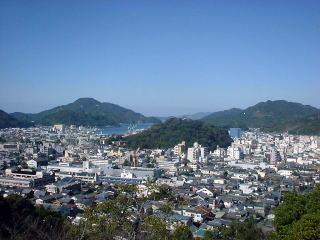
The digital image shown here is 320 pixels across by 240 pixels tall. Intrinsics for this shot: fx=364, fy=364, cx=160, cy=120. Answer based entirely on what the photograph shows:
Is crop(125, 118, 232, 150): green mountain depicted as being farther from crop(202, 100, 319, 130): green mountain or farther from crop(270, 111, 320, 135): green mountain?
crop(202, 100, 319, 130): green mountain

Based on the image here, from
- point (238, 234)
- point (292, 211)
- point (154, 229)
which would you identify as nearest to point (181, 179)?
point (238, 234)

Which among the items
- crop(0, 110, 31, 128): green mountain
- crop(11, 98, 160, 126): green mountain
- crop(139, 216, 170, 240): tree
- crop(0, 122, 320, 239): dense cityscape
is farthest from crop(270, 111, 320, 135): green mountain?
crop(139, 216, 170, 240): tree

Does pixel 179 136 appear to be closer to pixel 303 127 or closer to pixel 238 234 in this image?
pixel 303 127

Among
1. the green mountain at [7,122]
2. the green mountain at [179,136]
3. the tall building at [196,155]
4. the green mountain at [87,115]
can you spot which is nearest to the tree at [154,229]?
the tall building at [196,155]

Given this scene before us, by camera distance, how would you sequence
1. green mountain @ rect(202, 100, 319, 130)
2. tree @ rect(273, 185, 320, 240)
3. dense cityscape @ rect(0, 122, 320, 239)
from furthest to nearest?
green mountain @ rect(202, 100, 319, 130)
dense cityscape @ rect(0, 122, 320, 239)
tree @ rect(273, 185, 320, 240)

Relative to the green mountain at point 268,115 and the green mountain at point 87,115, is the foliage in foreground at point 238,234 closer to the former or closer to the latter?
the green mountain at point 268,115
